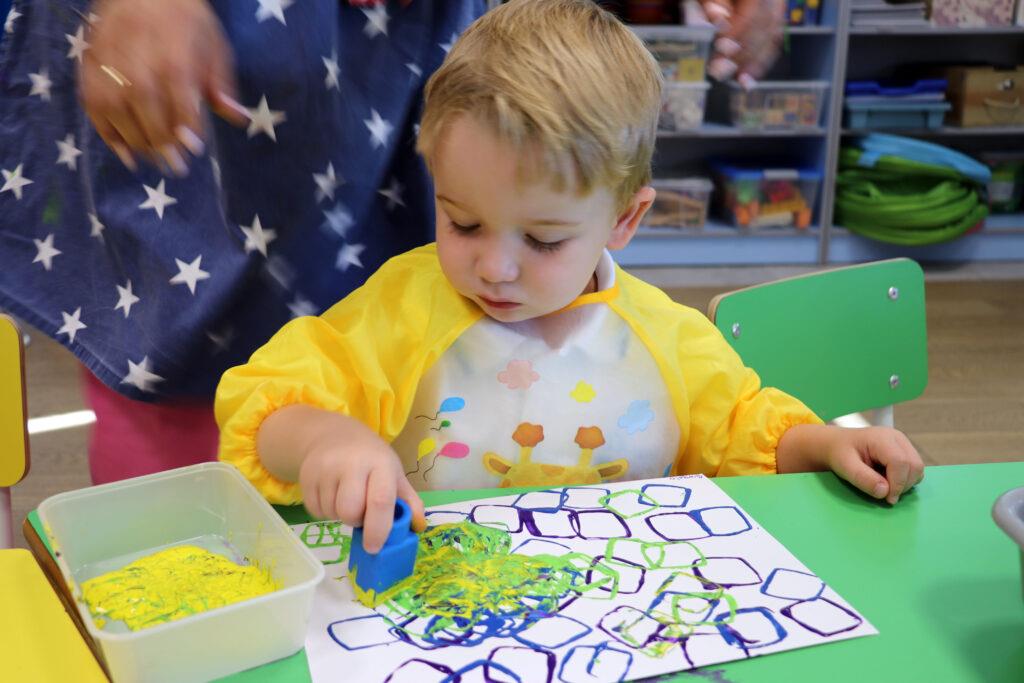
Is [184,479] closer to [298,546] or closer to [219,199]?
[298,546]

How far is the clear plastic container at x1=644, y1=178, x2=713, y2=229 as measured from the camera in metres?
3.53

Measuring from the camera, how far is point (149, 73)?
650 millimetres

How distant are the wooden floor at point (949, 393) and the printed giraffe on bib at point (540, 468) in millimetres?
1168

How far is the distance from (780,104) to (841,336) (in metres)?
2.53

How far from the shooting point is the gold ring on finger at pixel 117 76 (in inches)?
25.6

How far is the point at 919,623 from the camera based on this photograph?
2.00 feet

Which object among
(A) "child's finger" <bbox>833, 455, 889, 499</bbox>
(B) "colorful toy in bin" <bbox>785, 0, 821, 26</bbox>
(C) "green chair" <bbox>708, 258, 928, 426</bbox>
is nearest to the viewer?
(A) "child's finger" <bbox>833, 455, 889, 499</bbox>

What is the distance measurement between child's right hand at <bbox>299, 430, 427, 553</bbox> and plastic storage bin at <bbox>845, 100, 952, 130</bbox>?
316 centimetres

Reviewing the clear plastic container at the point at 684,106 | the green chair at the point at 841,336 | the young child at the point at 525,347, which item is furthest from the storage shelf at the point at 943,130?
the young child at the point at 525,347

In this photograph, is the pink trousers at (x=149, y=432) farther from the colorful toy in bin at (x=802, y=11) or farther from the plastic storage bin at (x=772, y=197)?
the colorful toy in bin at (x=802, y=11)

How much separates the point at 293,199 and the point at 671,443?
17.5 inches

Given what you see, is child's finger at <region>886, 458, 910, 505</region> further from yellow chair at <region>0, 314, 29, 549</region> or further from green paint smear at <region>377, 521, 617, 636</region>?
yellow chair at <region>0, 314, 29, 549</region>

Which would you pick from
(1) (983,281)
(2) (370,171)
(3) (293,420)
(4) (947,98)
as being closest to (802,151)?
(4) (947,98)

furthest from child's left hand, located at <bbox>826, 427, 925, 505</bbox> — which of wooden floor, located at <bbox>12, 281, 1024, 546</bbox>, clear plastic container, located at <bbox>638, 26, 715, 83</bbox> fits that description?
clear plastic container, located at <bbox>638, 26, 715, 83</bbox>
